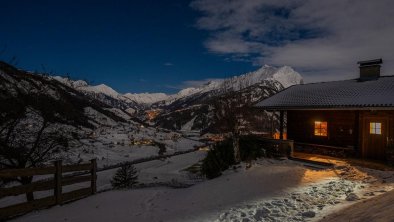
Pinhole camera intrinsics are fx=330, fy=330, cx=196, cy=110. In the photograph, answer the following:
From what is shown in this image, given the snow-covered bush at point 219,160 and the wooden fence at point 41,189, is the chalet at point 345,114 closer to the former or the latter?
the snow-covered bush at point 219,160

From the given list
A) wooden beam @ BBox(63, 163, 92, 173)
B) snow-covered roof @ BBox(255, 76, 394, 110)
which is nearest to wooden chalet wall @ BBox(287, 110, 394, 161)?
snow-covered roof @ BBox(255, 76, 394, 110)

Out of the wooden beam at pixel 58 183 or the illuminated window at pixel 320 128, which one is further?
the illuminated window at pixel 320 128

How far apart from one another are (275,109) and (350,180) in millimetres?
9165

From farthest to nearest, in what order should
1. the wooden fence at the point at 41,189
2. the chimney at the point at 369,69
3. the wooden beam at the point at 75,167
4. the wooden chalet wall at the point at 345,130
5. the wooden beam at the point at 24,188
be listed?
the chimney at the point at 369,69 → the wooden chalet wall at the point at 345,130 → the wooden beam at the point at 75,167 → the wooden fence at the point at 41,189 → the wooden beam at the point at 24,188

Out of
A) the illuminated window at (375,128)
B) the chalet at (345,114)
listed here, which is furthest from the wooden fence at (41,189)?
the illuminated window at (375,128)

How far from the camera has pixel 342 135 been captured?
796 inches

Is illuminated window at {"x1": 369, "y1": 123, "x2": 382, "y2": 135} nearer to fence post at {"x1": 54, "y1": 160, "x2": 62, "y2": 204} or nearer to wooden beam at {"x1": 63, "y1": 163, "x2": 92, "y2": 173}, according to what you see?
wooden beam at {"x1": 63, "y1": 163, "x2": 92, "y2": 173}

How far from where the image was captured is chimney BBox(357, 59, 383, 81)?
22.7 m

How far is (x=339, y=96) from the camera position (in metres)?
20.3

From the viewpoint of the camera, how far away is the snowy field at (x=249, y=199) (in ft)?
31.2

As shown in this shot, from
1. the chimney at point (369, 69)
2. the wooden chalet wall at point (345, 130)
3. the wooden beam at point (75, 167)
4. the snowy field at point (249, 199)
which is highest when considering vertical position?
the chimney at point (369, 69)

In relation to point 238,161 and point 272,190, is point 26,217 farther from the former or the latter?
point 238,161

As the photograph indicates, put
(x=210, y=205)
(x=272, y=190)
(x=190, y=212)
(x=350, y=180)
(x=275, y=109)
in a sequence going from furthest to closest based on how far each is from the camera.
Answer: (x=275, y=109) < (x=350, y=180) < (x=272, y=190) < (x=210, y=205) < (x=190, y=212)

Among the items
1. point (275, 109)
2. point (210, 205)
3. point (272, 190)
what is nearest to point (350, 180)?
point (272, 190)
